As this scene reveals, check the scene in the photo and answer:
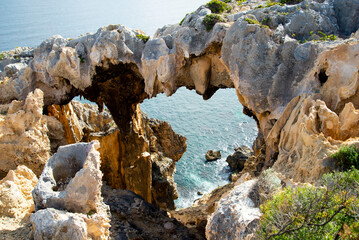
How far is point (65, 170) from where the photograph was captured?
428 inches

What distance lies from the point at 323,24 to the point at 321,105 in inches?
250

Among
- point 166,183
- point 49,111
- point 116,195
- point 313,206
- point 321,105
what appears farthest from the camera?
point 166,183

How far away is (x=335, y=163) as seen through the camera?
9359 millimetres

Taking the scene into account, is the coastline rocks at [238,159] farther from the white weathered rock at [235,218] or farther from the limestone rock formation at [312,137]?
the white weathered rock at [235,218]

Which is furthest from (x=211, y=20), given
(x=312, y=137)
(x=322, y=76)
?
(x=312, y=137)

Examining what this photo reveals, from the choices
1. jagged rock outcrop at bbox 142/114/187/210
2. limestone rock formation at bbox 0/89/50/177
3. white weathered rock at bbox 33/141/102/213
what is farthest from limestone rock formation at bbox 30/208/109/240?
jagged rock outcrop at bbox 142/114/187/210

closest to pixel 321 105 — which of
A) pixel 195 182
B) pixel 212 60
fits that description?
pixel 212 60

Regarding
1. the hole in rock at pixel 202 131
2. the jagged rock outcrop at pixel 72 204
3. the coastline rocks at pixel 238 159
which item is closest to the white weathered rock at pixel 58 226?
the jagged rock outcrop at pixel 72 204

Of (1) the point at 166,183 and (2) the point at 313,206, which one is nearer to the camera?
(2) the point at 313,206

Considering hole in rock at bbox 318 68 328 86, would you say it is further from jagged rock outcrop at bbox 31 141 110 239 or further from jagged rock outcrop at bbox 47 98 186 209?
jagged rock outcrop at bbox 47 98 186 209

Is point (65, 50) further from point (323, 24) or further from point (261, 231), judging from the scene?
point (261, 231)

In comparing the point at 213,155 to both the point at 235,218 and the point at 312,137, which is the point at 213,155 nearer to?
the point at 312,137

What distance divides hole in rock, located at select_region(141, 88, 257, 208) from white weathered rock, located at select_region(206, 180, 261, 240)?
25.1m

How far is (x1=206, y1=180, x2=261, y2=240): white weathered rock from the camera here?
7695 millimetres
